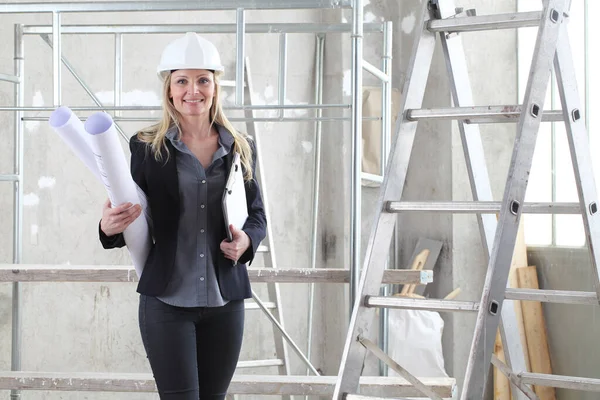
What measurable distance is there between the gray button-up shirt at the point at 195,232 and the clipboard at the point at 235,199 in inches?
1.2

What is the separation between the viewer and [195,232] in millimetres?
2371

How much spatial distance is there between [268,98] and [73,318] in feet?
6.02

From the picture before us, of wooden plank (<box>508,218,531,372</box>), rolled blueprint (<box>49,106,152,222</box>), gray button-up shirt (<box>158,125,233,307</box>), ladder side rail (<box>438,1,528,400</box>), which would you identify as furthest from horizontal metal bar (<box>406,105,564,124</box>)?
wooden plank (<box>508,218,531,372</box>)

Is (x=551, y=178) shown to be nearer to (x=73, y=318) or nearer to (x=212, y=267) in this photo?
(x=73, y=318)

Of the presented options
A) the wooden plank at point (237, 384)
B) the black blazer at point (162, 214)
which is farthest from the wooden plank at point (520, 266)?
the black blazer at point (162, 214)

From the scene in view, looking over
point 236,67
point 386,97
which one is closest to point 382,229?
point 236,67

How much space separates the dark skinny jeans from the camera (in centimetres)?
232

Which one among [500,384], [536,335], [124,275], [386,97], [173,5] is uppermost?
[173,5]

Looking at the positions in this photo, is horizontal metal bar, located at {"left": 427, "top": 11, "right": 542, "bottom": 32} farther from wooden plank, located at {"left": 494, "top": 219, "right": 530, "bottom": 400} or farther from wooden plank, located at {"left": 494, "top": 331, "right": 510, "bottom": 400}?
wooden plank, located at {"left": 494, "top": 331, "right": 510, "bottom": 400}

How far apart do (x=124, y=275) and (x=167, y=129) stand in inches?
→ 46.7

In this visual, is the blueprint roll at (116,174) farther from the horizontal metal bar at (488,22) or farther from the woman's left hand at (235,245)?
the horizontal metal bar at (488,22)

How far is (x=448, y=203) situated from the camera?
2.61 meters

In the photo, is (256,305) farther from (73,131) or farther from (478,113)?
(73,131)

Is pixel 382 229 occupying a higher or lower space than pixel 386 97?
lower
